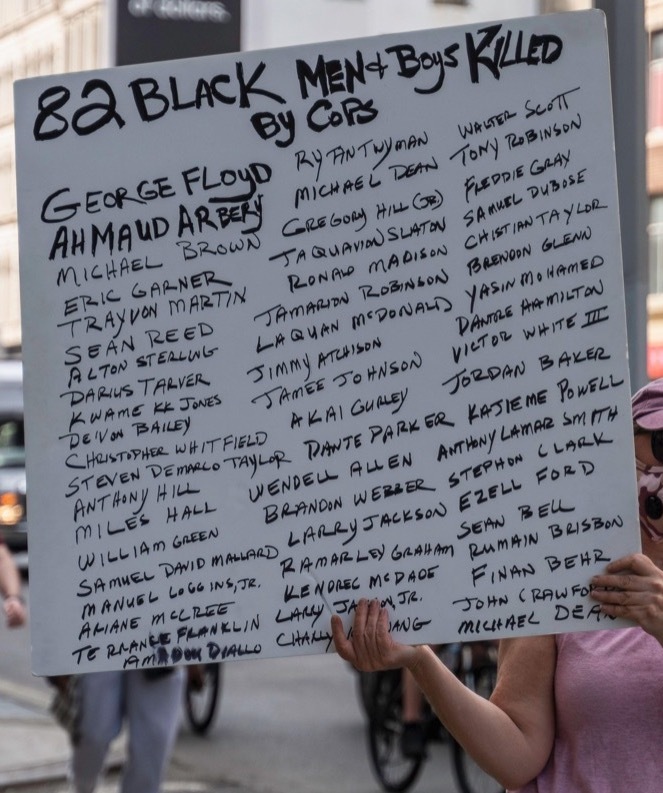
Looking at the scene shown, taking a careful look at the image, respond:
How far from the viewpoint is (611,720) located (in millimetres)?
2418

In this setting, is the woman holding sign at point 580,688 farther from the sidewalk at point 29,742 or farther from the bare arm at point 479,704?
the sidewalk at point 29,742

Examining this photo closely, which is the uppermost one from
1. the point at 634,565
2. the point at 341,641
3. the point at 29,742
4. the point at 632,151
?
the point at 632,151

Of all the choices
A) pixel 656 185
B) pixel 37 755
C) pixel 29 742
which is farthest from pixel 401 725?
pixel 656 185

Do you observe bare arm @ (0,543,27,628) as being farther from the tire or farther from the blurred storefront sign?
the tire

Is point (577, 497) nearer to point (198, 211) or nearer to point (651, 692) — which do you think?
point (651, 692)

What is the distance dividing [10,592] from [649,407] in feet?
11.5

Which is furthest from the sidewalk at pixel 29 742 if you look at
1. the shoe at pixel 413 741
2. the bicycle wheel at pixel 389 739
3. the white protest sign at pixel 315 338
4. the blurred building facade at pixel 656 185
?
the blurred building facade at pixel 656 185

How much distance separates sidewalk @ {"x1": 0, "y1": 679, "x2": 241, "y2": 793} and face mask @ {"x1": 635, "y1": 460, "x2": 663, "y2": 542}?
198 inches

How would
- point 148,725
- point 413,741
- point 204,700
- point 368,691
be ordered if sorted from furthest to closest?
point 204,700, point 368,691, point 413,741, point 148,725

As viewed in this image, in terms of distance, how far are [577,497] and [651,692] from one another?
1.10 ft

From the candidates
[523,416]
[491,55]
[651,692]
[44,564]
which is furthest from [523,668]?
[491,55]

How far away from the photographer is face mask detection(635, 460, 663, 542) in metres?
2.51

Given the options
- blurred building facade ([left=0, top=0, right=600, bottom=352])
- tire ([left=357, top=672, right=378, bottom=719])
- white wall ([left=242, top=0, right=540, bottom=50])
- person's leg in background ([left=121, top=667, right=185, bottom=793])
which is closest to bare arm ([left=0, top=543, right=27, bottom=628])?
person's leg in background ([left=121, top=667, right=185, bottom=793])

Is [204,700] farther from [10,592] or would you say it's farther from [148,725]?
[148,725]
